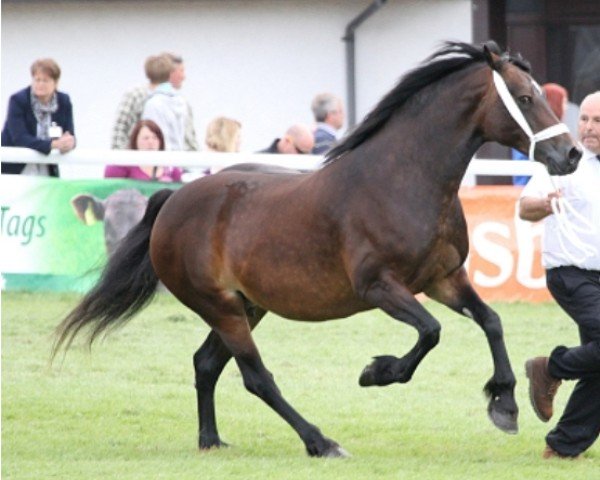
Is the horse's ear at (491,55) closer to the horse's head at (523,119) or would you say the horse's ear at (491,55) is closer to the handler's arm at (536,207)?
the horse's head at (523,119)

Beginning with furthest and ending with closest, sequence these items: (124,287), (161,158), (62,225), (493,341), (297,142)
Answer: (297,142) < (62,225) < (161,158) < (124,287) < (493,341)

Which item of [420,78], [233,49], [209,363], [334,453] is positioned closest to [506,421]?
[334,453]

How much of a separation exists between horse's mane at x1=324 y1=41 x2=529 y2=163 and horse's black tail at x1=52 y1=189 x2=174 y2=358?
147cm

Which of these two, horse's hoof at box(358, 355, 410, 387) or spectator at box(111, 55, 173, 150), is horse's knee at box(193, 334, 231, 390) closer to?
horse's hoof at box(358, 355, 410, 387)

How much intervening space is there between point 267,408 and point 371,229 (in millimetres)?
2509

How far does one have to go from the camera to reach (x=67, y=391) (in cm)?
1103

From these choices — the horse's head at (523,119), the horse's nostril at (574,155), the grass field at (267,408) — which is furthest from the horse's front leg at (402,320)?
the horse's nostril at (574,155)

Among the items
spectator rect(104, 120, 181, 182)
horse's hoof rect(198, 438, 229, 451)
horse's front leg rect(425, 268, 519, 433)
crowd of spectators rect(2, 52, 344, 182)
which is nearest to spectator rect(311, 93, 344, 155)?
crowd of spectators rect(2, 52, 344, 182)

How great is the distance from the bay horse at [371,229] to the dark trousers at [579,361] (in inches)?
12.8

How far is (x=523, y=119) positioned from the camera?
8.11m

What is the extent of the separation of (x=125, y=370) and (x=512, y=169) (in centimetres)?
403

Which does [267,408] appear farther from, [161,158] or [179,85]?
[179,85]

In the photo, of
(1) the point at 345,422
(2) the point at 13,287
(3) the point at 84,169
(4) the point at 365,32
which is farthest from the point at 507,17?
(1) the point at 345,422

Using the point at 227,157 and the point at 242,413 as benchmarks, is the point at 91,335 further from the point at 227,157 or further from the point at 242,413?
the point at 227,157
